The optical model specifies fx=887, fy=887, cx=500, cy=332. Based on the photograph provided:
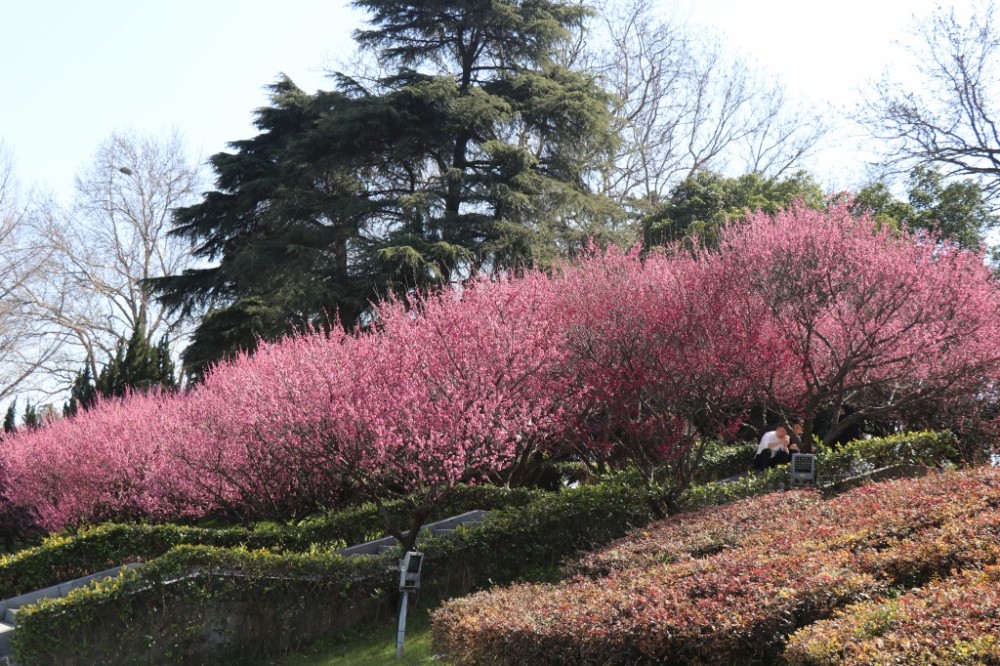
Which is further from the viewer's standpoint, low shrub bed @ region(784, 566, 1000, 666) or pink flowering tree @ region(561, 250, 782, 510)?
pink flowering tree @ region(561, 250, 782, 510)

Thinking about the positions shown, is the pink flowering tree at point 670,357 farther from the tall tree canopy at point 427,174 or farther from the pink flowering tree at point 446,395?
the tall tree canopy at point 427,174

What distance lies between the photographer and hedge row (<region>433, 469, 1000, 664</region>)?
5.00 metres

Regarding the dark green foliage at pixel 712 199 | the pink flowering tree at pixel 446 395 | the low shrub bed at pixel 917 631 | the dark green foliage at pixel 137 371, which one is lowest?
the low shrub bed at pixel 917 631

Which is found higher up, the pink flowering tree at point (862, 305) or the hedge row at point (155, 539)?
the pink flowering tree at point (862, 305)

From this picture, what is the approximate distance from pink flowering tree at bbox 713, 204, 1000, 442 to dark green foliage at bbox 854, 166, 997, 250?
8.98 metres

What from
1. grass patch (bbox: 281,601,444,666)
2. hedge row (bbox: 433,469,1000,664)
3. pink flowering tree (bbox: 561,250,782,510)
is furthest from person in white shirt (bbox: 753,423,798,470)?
grass patch (bbox: 281,601,444,666)

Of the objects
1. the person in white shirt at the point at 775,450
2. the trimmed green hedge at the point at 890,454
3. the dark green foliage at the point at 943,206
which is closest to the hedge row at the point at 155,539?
the person in white shirt at the point at 775,450

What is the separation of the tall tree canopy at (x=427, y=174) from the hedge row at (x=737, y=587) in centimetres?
1247

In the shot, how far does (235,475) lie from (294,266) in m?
8.51

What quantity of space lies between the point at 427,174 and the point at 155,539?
41.8ft

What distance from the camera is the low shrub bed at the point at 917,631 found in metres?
3.69

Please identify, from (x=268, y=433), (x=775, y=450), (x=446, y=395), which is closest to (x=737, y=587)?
(x=446, y=395)

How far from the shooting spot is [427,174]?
79.2 ft

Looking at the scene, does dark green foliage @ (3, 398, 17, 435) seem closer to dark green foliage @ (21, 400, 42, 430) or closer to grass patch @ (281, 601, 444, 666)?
dark green foliage @ (21, 400, 42, 430)
